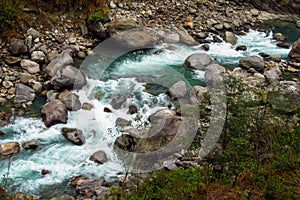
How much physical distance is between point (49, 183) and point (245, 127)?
12.2 feet

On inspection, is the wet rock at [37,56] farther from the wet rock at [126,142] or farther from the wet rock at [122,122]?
the wet rock at [126,142]

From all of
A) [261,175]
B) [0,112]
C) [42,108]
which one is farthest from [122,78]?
[261,175]

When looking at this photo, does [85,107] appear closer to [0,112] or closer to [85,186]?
[0,112]

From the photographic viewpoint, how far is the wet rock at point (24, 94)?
908cm

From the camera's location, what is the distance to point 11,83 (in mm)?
9445

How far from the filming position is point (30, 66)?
1002 centimetres

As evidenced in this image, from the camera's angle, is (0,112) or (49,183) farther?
(0,112)

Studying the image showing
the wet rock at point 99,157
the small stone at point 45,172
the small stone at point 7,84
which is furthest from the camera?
the small stone at point 7,84

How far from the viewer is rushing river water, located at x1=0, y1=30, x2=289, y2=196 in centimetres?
726

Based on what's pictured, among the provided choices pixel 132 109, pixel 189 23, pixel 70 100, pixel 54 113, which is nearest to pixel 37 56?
pixel 70 100

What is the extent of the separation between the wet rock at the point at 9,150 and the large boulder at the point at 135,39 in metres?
5.04

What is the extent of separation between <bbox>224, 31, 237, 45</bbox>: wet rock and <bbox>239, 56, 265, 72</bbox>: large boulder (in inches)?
71.6

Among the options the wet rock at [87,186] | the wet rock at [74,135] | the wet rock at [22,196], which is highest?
the wet rock at [74,135]

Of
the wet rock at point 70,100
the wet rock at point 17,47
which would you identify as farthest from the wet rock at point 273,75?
the wet rock at point 17,47
